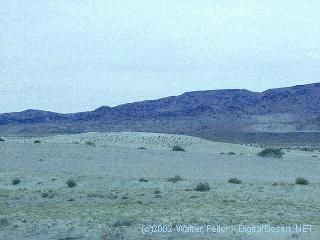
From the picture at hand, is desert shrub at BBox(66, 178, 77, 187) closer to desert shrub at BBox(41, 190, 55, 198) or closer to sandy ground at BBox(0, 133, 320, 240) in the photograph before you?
sandy ground at BBox(0, 133, 320, 240)

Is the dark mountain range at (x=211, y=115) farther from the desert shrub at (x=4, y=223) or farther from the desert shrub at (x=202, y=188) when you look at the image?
the desert shrub at (x=4, y=223)

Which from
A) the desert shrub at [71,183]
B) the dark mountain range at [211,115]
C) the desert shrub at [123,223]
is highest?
the dark mountain range at [211,115]

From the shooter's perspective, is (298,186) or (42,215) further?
(298,186)

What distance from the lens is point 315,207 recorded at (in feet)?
72.9

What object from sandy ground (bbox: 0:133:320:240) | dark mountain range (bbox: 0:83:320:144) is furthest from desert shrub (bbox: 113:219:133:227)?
dark mountain range (bbox: 0:83:320:144)

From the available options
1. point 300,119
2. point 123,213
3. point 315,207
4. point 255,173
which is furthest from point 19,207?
point 300,119

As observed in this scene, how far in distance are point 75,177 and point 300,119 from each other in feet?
430

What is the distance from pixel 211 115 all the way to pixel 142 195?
14543 cm

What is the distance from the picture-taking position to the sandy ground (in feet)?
61.5

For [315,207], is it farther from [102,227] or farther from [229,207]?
[102,227]

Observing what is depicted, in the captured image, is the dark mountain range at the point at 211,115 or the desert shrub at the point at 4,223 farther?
the dark mountain range at the point at 211,115

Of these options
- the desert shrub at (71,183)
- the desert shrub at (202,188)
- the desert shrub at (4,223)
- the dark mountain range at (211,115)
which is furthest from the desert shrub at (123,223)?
the dark mountain range at (211,115)

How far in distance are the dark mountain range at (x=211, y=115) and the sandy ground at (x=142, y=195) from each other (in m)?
93.6

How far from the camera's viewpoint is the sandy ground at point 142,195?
18.7m
